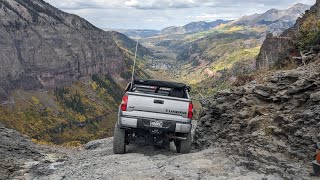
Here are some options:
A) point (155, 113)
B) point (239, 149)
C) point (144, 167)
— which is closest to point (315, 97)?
point (239, 149)

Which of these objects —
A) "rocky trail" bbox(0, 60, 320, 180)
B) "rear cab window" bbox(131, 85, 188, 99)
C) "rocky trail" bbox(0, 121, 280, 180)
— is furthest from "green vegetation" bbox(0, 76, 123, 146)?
"rocky trail" bbox(0, 121, 280, 180)

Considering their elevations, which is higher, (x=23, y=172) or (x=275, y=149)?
(x=275, y=149)

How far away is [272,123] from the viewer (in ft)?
37.4

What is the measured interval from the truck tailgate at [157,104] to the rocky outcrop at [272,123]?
6.34 ft

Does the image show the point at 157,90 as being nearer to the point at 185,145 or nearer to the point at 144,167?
the point at 185,145

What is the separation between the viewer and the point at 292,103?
37.5 feet

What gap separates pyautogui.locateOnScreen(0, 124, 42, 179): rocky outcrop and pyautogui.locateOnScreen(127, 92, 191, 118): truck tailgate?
13.6 ft

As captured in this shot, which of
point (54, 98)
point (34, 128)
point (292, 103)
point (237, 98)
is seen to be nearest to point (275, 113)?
point (292, 103)

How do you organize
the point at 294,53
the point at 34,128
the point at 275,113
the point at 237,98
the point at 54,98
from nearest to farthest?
the point at 275,113 → the point at 237,98 → the point at 294,53 → the point at 34,128 → the point at 54,98

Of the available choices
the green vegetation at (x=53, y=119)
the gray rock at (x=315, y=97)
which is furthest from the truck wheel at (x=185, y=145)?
the green vegetation at (x=53, y=119)

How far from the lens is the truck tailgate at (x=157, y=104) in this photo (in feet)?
39.3

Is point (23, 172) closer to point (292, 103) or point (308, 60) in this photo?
point (292, 103)

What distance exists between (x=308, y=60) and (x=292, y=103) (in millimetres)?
4239

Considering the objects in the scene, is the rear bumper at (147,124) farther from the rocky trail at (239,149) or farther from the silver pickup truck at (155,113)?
the rocky trail at (239,149)
